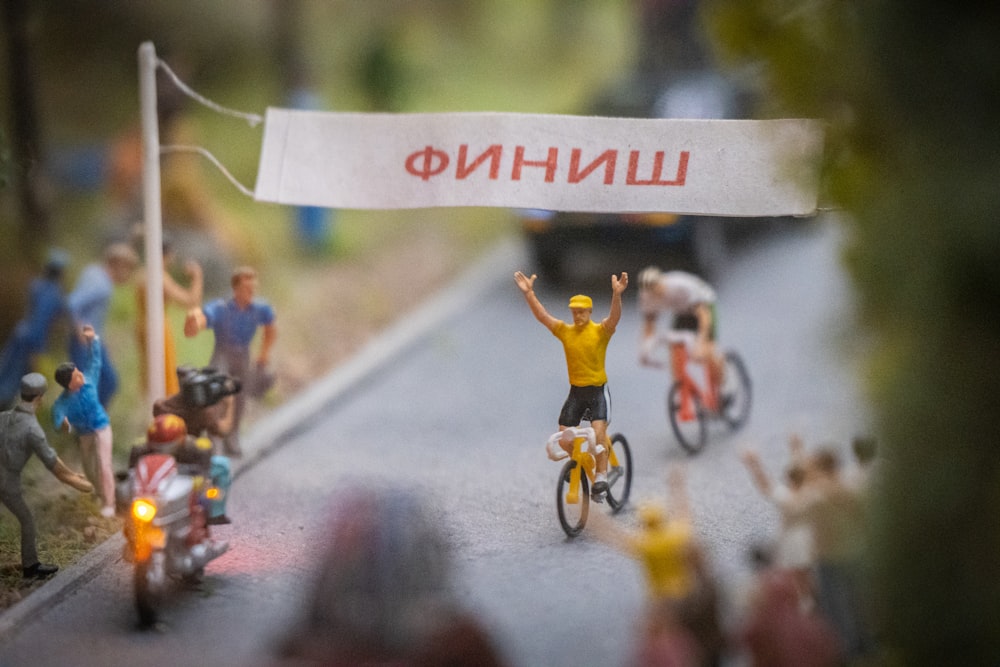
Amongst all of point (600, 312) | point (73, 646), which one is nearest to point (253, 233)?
point (600, 312)

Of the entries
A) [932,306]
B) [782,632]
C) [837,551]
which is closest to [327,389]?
[837,551]

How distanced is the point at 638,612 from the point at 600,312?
10.5ft

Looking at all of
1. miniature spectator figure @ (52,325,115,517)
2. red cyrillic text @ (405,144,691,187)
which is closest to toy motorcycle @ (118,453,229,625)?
miniature spectator figure @ (52,325,115,517)

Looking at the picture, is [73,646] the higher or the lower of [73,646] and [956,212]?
the lower

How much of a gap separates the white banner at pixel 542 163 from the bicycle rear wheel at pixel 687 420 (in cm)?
196

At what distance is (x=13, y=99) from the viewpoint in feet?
38.8

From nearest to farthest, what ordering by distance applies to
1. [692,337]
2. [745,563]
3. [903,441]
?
[903,441] → [745,563] → [692,337]

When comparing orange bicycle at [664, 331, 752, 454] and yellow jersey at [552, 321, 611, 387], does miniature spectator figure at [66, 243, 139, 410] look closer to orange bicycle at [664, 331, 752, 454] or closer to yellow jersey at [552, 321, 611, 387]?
yellow jersey at [552, 321, 611, 387]

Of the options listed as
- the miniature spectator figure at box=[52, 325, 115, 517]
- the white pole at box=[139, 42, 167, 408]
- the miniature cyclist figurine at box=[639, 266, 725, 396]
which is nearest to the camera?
the miniature spectator figure at box=[52, 325, 115, 517]

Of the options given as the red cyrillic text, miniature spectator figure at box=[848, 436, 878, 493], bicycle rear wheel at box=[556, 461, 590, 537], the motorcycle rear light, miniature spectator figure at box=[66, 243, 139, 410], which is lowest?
the motorcycle rear light

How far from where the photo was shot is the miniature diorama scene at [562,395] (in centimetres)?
495

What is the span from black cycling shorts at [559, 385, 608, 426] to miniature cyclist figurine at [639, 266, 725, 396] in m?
1.58

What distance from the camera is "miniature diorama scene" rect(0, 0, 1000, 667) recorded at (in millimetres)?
4945

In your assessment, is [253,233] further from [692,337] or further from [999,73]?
[999,73]
